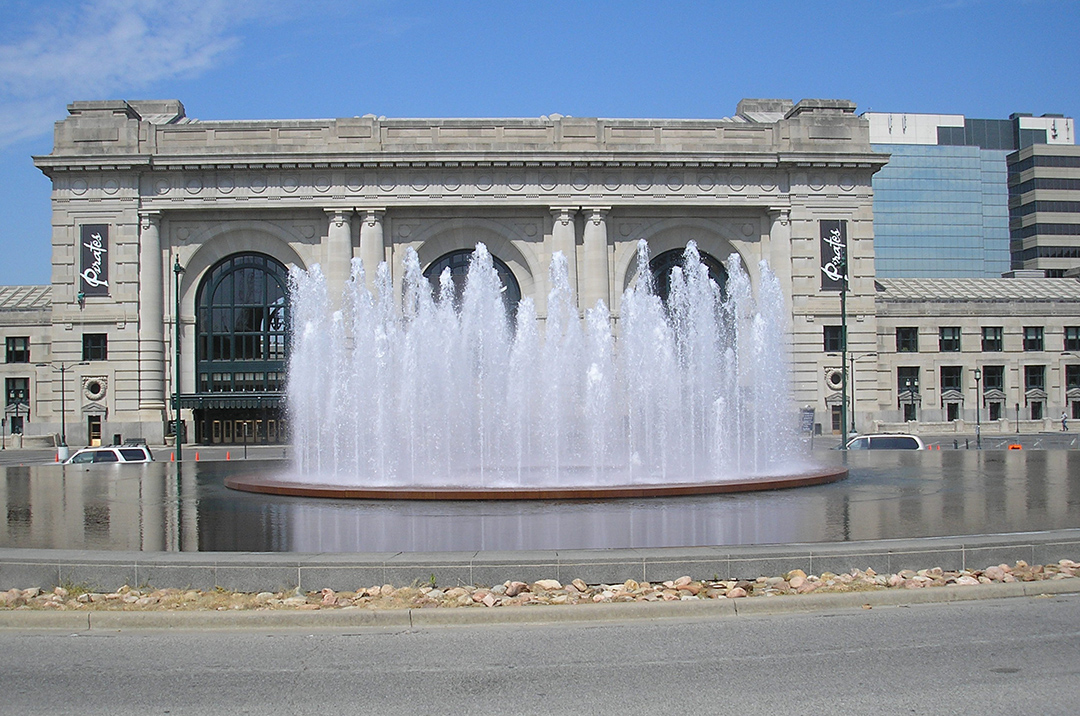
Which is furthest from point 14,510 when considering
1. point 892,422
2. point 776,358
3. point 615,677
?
point 892,422

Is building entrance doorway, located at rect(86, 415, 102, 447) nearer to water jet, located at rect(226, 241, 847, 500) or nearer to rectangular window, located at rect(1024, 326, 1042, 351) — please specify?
water jet, located at rect(226, 241, 847, 500)

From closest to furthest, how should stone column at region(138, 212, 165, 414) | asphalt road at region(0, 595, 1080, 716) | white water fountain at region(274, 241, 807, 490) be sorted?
asphalt road at region(0, 595, 1080, 716), white water fountain at region(274, 241, 807, 490), stone column at region(138, 212, 165, 414)

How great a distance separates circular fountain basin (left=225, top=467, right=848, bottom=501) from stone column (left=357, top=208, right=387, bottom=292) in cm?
3244

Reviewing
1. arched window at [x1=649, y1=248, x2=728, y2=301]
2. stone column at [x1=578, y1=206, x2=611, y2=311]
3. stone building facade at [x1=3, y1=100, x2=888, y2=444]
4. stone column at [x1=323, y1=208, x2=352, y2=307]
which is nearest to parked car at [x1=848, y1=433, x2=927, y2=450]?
stone building facade at [x1=3, y1=100, x2=888, y2=444]

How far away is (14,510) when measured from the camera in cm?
1583

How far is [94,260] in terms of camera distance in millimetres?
49625

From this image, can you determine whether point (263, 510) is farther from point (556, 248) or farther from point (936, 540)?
point (556, 248)

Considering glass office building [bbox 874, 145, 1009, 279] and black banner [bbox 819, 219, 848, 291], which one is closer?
black banner [bbox 819, 219, 848, 291]

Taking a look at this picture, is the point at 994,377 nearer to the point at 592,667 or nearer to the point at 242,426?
the point at 242,426

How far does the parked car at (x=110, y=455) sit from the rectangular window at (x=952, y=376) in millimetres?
48813

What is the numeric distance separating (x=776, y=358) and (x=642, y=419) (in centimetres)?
572

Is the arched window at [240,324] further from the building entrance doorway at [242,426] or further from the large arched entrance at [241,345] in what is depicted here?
the building entrance doorway at [242,426]

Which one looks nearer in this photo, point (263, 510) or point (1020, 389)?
point (263, 510)

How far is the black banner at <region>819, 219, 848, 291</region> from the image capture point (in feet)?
171
